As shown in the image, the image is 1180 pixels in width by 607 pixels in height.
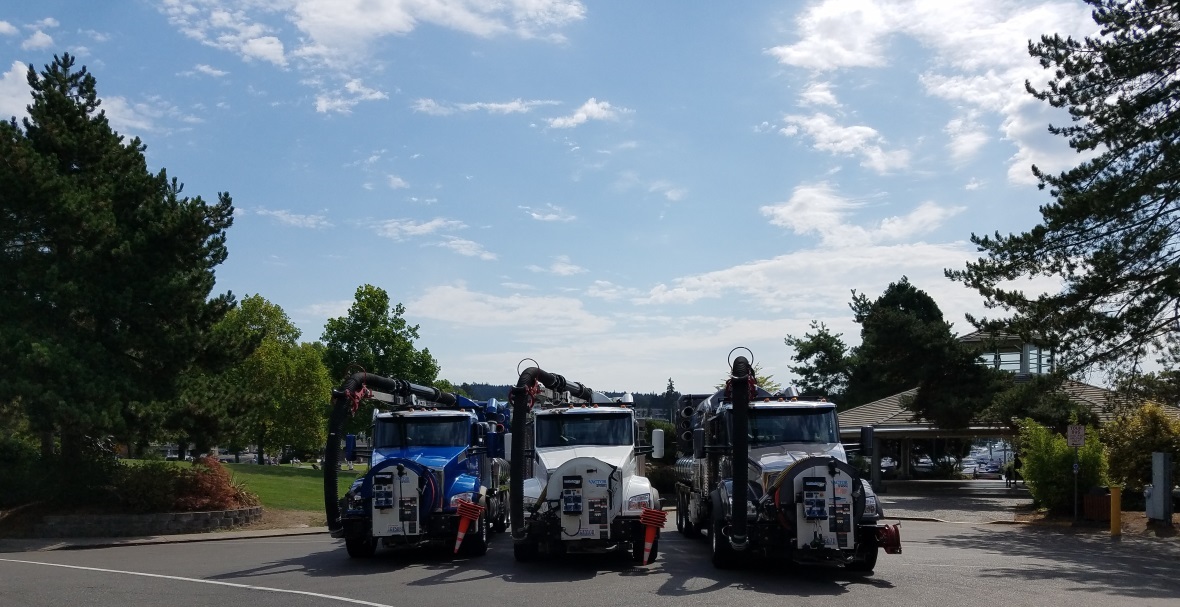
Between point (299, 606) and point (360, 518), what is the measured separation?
4844 millimetres

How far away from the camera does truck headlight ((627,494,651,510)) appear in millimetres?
15398

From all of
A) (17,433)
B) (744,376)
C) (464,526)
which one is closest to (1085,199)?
(744,376)

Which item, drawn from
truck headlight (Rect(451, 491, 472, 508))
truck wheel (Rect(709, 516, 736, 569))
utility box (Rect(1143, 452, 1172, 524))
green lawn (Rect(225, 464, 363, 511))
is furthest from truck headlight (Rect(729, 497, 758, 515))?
green lawn (Rect(225, 464, 363, 511))

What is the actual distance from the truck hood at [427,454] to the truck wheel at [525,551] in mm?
2080

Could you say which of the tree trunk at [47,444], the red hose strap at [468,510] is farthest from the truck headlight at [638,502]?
the tree trunk at [47,444]

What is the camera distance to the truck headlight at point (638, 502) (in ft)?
50.5

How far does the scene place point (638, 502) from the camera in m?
15.5

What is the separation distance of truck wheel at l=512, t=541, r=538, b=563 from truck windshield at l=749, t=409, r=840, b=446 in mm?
→ 3953

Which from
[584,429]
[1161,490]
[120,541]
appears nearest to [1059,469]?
[1161,490]

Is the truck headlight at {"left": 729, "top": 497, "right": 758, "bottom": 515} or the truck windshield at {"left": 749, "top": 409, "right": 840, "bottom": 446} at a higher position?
the truck windshield at {"left": 749, "top": 409, "right": 840, "bottom": 446}

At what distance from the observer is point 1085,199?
2252cm

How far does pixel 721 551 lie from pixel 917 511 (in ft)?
60.1

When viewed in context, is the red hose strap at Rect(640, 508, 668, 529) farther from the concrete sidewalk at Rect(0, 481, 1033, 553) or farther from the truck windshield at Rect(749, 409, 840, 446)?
the concrete sidewalk at Rect(0, 481, 1033, 553)

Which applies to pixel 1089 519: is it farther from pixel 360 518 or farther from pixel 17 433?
pixel 17 433
